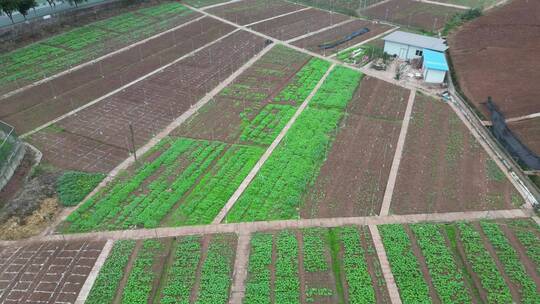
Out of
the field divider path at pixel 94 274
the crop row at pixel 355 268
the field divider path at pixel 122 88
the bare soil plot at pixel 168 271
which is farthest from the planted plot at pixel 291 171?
the field divider path at pixel 122 88

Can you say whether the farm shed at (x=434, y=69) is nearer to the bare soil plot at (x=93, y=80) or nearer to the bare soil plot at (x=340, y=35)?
the bare soil plot at (x=340, y=35)

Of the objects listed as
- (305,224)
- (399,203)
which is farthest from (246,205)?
(399,203)

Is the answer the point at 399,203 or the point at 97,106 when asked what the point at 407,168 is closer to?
the point at 399,203

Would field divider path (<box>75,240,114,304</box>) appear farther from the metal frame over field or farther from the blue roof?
the blue roof

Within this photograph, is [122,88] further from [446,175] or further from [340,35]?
[446,175]

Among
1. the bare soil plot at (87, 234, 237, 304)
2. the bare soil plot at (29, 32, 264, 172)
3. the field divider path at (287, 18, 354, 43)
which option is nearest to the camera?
the bare soil plot at (87, 234, 237, 304)

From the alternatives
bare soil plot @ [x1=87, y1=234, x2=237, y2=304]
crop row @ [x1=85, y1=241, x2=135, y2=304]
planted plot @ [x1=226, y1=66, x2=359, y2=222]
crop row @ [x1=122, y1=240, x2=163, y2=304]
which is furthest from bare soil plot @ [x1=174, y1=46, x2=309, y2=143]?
crop row @ [x1=85, y1=241, x2=135, y2=304]
